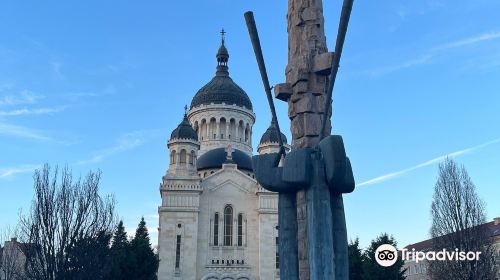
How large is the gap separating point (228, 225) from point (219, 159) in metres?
8.53

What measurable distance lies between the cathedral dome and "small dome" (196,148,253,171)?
6242mm

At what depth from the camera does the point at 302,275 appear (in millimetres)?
10891

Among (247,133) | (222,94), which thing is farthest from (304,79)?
(247,133)

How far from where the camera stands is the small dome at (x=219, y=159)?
161 feet

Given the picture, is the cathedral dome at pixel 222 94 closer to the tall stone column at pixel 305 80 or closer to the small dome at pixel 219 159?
the small dome at pixel 219 159

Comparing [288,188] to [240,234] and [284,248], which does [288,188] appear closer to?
[284,248]

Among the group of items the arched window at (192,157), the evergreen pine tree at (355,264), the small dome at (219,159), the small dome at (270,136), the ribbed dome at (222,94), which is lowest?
the evergreen pine tree at (355,264)

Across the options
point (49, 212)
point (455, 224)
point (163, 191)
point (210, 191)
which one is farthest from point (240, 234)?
point (49, 212)

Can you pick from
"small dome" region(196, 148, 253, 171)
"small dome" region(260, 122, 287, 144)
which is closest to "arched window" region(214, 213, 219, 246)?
"small dome" region(196, 148, 253, 171)

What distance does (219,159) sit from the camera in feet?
162

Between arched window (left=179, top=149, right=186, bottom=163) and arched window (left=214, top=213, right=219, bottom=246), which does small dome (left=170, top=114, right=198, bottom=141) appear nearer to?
arched window (left=179, top=149, right=186, bottom=163)

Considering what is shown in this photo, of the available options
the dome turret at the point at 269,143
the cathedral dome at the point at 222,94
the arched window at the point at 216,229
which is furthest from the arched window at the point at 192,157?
the cathedral dome at the point at 222,94

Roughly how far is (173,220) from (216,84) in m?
19.7

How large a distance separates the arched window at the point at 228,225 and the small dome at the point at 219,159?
6.49 m
